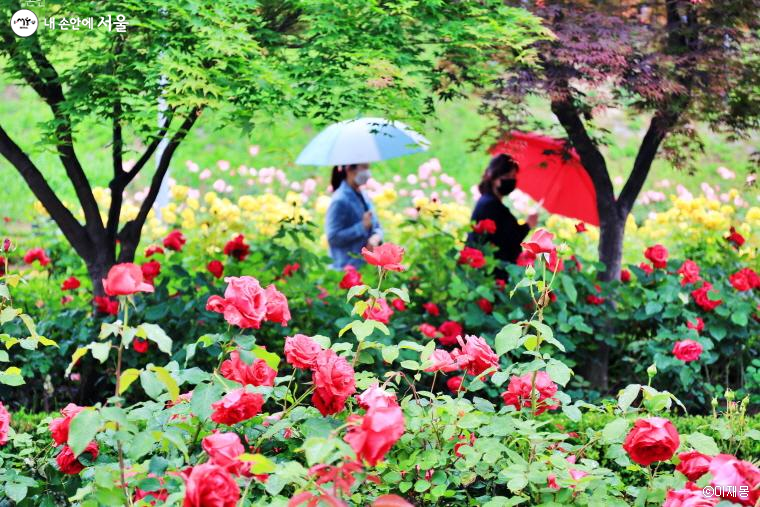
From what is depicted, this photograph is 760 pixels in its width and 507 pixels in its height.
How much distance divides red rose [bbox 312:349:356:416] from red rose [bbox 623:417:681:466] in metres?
0.56

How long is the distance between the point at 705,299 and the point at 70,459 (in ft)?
10.6

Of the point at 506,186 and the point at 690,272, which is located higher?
the point at 506,186

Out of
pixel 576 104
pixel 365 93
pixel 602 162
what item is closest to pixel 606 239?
pixel 602 162

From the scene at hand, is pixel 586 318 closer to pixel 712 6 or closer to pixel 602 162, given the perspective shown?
pixel 602 162

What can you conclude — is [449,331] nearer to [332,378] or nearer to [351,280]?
[351,280]

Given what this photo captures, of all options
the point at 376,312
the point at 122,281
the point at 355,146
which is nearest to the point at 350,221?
the point at 355,146

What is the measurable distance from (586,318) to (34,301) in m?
2.82

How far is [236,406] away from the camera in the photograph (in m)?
1.81

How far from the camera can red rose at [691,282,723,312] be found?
4.38 metres

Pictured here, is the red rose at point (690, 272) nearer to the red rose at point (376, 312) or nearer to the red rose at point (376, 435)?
the red rose at point (376, 312)

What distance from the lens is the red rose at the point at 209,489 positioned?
1.48m

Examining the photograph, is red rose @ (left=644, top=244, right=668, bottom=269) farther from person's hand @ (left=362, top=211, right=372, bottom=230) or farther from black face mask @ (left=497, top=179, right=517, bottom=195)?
person's hand @ (left=362, top=211, right=372, bottom=230)

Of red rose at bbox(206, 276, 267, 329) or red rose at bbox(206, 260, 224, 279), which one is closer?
red rose at bbox(206, 276, 267, 329)

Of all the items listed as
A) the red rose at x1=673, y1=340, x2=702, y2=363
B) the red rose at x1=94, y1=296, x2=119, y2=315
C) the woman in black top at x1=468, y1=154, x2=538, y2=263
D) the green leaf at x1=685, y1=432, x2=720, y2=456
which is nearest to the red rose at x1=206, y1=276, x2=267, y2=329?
the green leaf at x1=685, y1=432, x2=720, y2=456
